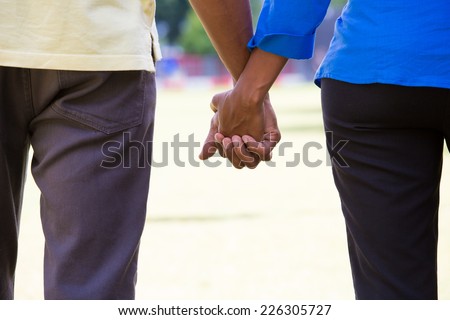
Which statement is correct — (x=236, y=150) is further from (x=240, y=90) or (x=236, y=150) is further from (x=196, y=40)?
(x=196, y=40)

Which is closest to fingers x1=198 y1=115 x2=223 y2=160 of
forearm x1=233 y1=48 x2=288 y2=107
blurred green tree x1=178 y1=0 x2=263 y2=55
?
forearm x1=233 y1=48 x2=288 y2=107

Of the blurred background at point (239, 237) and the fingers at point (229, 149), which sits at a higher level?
the fingers at point (229, 149)

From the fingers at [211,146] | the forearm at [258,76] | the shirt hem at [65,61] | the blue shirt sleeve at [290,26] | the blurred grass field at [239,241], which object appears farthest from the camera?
the blurred grass field at [239,241]

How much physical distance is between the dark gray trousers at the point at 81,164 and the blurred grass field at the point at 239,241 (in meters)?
2.45

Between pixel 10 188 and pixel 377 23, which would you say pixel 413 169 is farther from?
pixel 10 188

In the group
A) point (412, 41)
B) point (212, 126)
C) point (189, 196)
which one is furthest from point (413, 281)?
point (189, 196)

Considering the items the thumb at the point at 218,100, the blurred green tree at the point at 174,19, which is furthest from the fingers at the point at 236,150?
the blurred green tree at the point at 174,19

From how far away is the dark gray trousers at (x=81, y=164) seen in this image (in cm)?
220

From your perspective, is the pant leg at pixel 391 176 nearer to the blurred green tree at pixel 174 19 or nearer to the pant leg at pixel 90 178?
the pant leg at pixel 90 178

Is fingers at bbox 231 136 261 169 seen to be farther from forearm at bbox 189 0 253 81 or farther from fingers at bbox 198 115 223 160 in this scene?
forearm at bbox 189 0 253 81

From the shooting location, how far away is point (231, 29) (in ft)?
9.25

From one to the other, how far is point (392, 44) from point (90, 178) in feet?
2.75

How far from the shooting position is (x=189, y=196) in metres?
8.80

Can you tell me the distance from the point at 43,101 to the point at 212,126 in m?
0.92
